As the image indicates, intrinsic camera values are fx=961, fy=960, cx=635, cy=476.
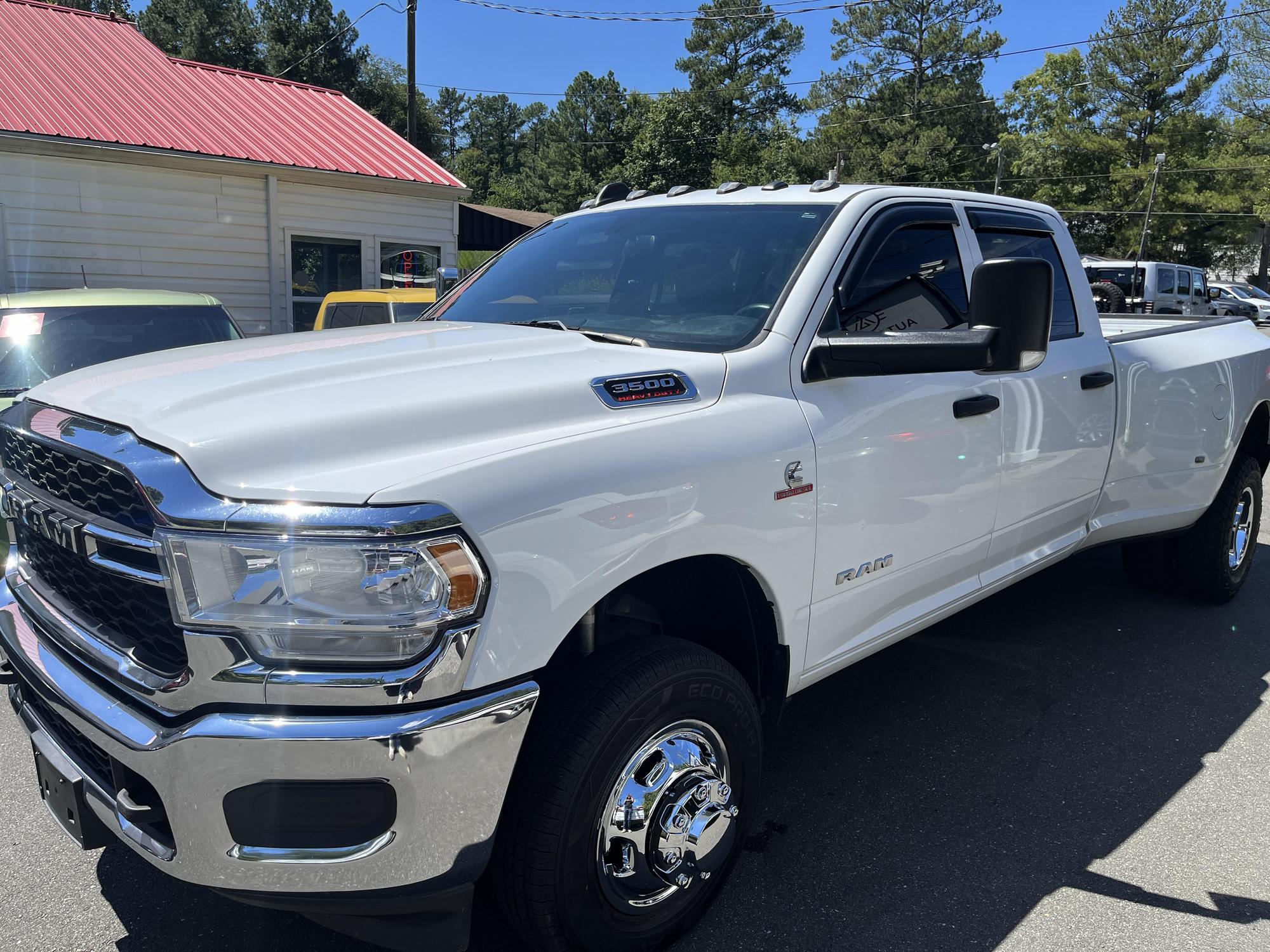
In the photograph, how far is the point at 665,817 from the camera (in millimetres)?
2275

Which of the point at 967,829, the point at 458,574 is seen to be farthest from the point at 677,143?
the point at 458,574

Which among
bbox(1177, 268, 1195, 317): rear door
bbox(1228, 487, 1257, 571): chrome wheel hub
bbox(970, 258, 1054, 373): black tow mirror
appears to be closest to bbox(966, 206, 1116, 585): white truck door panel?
bbox(970, 258, 1054, 373): black tow mirror

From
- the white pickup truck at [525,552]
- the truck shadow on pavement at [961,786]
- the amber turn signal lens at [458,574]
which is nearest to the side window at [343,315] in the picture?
the white pickup truck at [525,552]

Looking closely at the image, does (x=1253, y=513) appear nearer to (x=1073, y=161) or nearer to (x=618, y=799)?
(x=618, y=799)

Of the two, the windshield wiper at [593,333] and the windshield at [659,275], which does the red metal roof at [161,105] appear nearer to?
the windshield at [659,275]

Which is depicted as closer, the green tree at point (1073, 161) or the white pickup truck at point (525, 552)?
the white pickup truck at point (525, 552)

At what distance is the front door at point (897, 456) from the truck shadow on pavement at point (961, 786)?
61 centimetres

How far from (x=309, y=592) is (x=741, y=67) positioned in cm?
6719

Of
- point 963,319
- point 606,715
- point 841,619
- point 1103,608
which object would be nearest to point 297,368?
point 606,715

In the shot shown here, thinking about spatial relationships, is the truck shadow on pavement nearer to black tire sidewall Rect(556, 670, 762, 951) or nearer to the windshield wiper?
black tire sidewall Rect(556, 670, 762, 951)

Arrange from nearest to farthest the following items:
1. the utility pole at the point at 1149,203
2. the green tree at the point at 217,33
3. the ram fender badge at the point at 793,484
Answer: the ram fender badge at the point at 793,484 → the utility pole at the point at 1149,203 → the green tree at the point at 217,33

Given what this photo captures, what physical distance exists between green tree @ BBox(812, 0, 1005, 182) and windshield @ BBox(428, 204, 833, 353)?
5356 cm

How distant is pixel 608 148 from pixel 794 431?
230ft

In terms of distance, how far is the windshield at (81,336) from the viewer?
16.7 feet
